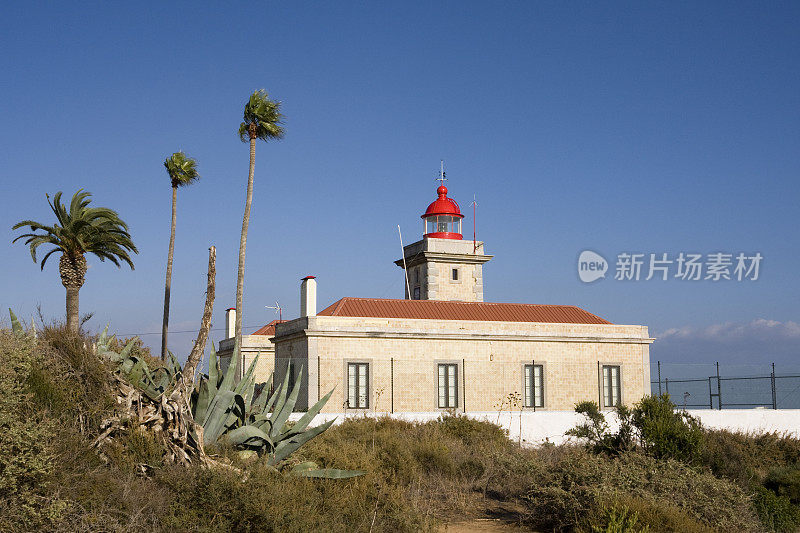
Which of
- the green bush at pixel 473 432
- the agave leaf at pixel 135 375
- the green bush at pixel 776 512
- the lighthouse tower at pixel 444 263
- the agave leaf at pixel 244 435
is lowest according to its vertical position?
the green bush at pixel 776 512

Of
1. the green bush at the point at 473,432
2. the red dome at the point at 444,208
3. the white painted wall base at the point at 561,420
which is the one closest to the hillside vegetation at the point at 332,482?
the green bush at the point at 473,432

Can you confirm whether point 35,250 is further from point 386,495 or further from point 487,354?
point 386,495

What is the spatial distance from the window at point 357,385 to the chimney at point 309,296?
316cm

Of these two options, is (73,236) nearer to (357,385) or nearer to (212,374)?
(357,385)

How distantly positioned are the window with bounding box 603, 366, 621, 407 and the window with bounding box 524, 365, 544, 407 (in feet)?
8.03

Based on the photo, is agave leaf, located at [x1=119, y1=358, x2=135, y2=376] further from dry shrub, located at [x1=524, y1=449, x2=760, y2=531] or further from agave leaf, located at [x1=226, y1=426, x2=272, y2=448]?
dry shrub, located at [x1=524, y1=449, x2=760, y2=531]

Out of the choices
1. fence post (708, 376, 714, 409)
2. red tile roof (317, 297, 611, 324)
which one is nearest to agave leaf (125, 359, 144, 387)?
red tile roof (317, 297, 611, 324)

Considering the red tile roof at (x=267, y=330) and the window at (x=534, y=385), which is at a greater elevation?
the red tile roof at (x=267, y=330)

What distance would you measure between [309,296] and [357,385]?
13.5ft

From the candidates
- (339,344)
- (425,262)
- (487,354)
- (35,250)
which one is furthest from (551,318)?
(35,250)

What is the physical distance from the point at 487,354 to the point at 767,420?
8464mm

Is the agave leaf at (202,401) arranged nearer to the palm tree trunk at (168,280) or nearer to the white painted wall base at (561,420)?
the white painted wall base at (561,420)

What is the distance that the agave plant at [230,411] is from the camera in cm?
802

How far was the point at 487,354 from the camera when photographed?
26141mm
